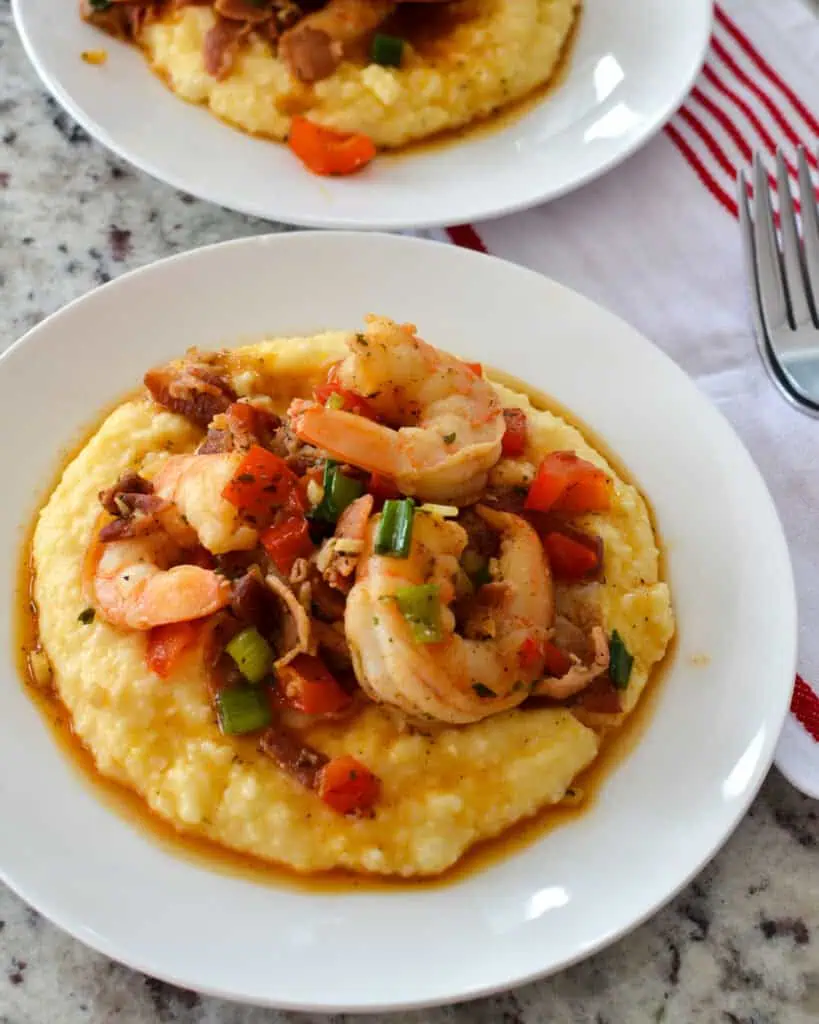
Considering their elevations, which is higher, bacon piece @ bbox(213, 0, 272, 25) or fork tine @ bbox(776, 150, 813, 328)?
bacon piece @ bbox(213, 0, 272, 25)

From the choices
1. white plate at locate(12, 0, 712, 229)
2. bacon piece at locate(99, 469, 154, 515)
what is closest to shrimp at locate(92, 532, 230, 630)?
bacon piece at locate(99, 469, 154, 515)

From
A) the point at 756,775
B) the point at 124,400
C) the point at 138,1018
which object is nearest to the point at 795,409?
the point at 756,775

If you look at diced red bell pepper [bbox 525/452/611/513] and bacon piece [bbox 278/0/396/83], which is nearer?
diced red bell pepper [bbox 525/452/611/513]

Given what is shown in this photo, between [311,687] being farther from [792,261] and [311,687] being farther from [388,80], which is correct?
[388,80]

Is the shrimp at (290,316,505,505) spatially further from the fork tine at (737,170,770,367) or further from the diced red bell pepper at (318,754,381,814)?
the fork tine at (737,170,770,367)

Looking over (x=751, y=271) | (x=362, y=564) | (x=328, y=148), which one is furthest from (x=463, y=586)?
(x=328, y=148)

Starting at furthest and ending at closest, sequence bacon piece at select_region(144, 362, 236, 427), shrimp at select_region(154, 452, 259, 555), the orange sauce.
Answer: bacon piece at select_region(144, 362, 236, 427) → shrimp at select_region(154, 452, 259, 555) → the orange sauce
